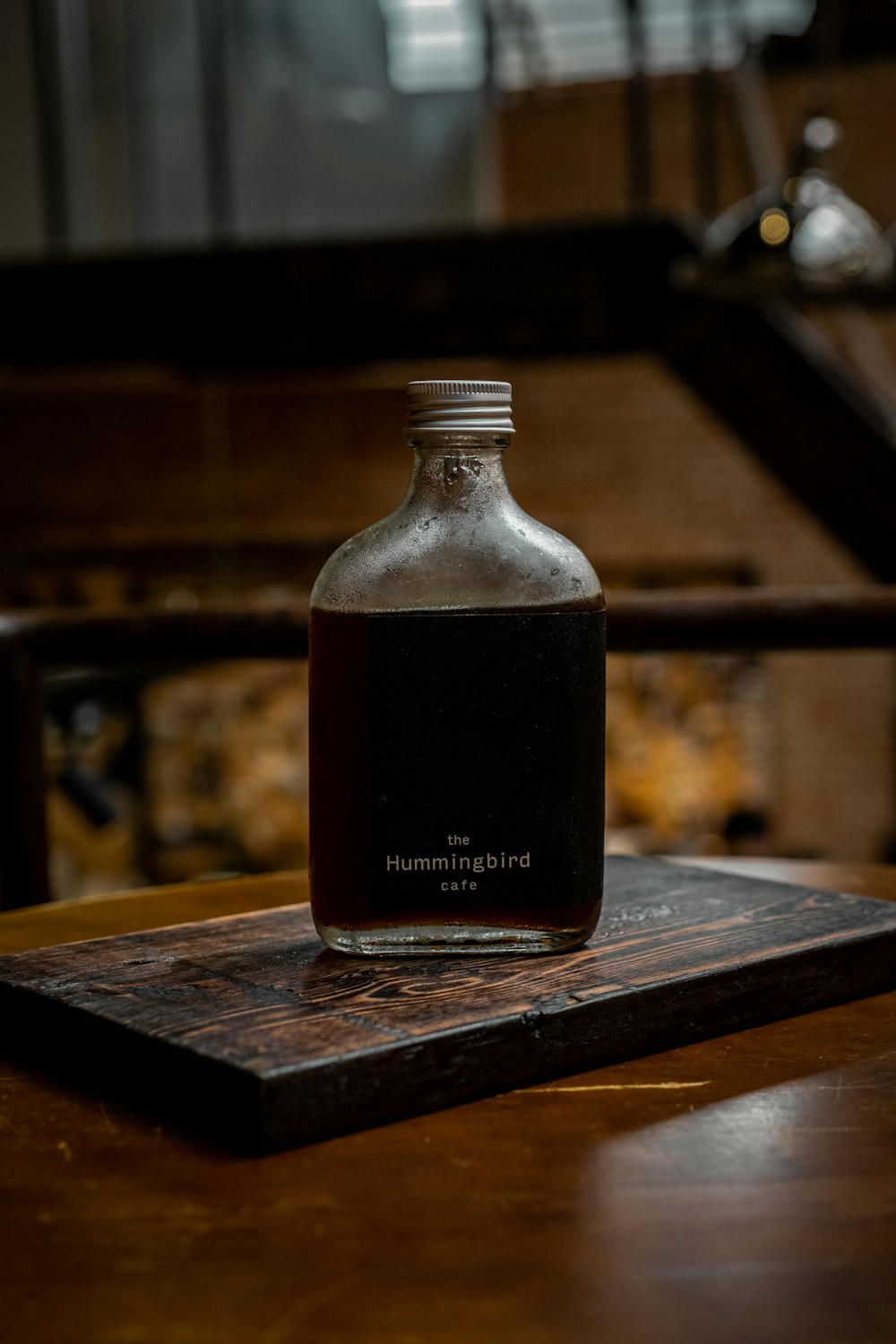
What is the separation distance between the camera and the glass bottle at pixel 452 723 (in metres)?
0.66

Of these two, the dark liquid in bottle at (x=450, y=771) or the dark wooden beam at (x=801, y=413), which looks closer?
the dark liquid in bottle at (x=450, y=771)

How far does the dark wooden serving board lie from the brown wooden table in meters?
0.01

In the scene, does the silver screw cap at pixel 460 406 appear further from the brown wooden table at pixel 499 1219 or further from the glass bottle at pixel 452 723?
the brown wooden table at pixel 499 1219

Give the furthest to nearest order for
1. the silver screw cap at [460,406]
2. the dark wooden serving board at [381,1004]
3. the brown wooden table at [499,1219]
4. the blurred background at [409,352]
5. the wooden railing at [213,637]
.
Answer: the blurred background at [409,352], the wooden railing at [213,637], the silver screw cap at [460,406], the dark wooden serving board at [381,1004], the brown wooden table at [499,1219]

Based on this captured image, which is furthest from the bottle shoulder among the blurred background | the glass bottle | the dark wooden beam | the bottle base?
the dark wooden beam

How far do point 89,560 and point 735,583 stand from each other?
7.69 feet

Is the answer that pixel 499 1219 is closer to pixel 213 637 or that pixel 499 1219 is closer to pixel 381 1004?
pixel 381 1004

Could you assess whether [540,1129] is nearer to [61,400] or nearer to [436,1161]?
[436,1161]

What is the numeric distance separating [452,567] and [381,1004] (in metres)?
0.19

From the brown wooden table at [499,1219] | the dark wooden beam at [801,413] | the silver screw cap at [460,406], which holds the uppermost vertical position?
the dark wooden beam at [801,413]

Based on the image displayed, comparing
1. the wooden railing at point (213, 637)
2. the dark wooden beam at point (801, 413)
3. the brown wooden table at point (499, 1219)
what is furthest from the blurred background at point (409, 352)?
the brown wooden table at point (499, 1219)

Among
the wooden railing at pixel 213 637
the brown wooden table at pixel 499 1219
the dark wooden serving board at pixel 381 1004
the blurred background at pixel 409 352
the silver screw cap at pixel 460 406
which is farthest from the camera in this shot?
the blurred background at pixel 409 352

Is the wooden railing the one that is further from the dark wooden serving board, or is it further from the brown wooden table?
the brown wooden table

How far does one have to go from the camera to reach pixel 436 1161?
0.52 meters
